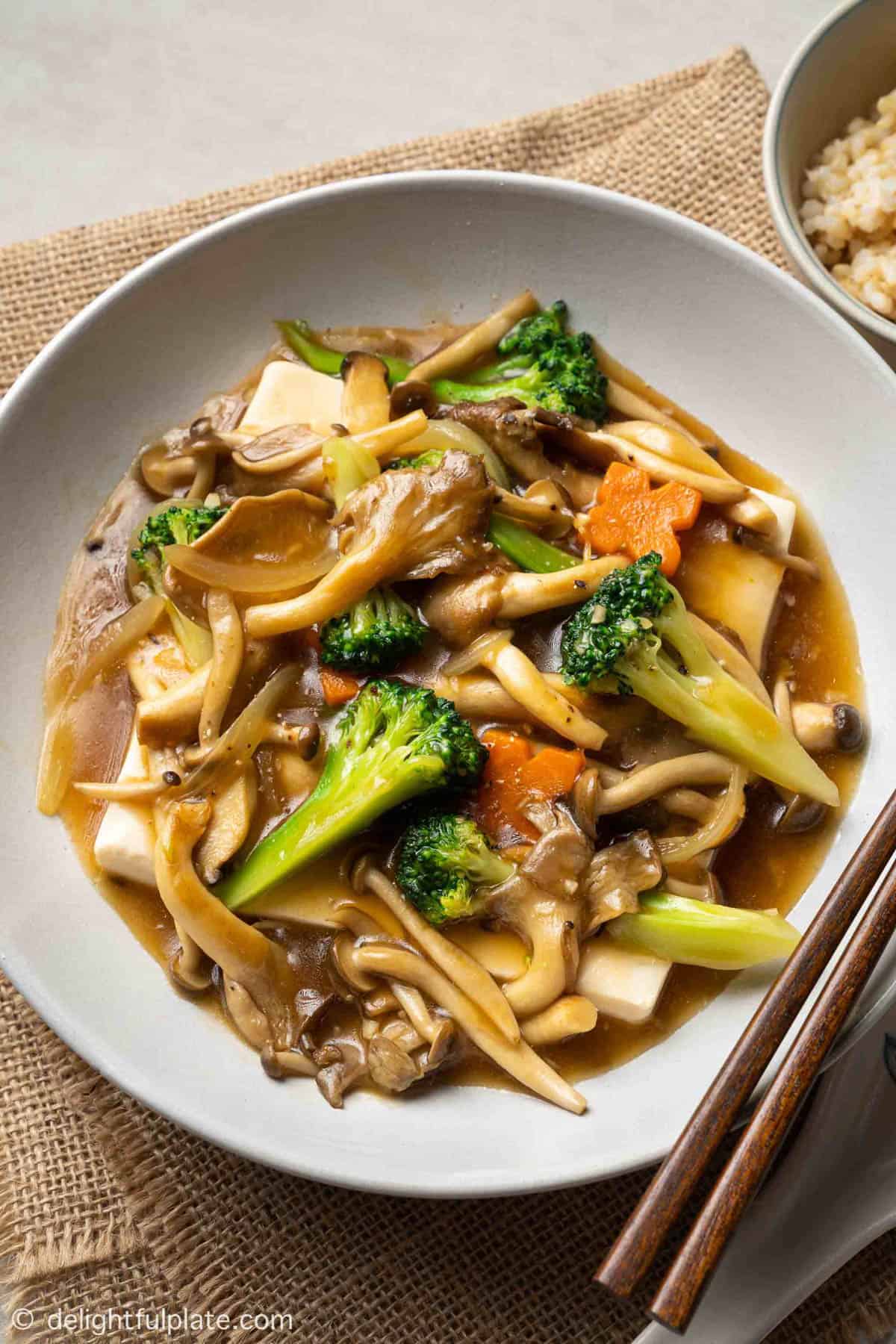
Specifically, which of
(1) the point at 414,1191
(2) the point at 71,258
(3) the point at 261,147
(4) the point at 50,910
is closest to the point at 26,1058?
(4) the point at 50,910

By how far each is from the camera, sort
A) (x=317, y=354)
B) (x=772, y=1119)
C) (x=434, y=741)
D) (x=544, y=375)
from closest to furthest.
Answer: (x=772, y=1119)
(x=434, y=741)
(x=544, y=375)
(x=317, y=354)

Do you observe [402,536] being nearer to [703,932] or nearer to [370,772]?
[370,772]

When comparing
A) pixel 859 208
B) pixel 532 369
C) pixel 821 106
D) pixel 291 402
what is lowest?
pixel 291 402

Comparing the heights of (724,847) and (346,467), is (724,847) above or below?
below

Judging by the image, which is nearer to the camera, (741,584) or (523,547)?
(523,547)

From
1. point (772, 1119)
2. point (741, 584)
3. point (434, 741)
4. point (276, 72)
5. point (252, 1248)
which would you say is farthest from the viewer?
point (276, 72)

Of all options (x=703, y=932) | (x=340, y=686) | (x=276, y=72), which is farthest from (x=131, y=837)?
(x=276, y=72)

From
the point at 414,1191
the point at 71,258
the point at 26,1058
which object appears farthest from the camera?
the point at 71,258

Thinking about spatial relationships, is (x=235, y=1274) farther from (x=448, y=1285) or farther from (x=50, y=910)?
(x=50, y=910)
